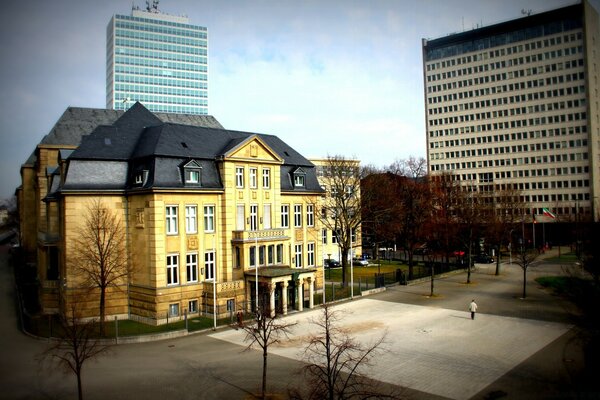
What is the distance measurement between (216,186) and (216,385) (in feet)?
64.1

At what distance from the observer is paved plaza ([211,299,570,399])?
22.1 m

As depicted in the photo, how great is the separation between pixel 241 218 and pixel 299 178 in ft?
30.0

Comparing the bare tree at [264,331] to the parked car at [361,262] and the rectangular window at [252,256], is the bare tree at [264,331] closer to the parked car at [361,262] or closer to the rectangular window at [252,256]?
the rectangular window at [252,256]

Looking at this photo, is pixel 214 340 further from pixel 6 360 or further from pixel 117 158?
pixel 117 158

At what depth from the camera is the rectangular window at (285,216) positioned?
4475cm

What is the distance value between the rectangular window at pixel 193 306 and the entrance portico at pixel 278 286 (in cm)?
418

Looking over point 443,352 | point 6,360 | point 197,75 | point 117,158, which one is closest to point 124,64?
point 197,75

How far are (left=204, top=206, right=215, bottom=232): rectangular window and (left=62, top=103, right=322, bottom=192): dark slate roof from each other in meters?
1.82

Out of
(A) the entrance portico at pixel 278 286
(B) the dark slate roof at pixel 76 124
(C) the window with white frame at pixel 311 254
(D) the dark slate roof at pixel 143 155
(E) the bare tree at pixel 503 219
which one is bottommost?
(A) the entrance portico at pixel 278 286

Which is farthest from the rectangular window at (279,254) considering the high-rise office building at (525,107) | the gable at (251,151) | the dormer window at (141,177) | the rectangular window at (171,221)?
the high-rise office building at (525,107)

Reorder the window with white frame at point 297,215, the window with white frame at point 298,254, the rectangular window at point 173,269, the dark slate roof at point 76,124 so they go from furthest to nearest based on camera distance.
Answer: the dark slate roof at point 76,124 < the window with white frame at point 297,215 < the window with white frame at point 298,254 < the rectangular window at point 173,269

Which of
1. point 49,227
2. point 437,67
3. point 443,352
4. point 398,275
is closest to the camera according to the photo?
point 443,352

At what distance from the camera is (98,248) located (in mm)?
34375

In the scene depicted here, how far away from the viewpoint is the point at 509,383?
2111cm
